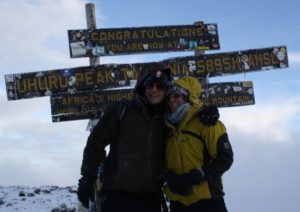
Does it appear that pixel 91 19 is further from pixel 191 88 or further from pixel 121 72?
pixel 191 88

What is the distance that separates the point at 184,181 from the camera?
11.8ft

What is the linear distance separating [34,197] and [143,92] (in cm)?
684

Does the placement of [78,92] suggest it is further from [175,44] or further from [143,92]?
[143,92]

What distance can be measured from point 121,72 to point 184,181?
18.4ft

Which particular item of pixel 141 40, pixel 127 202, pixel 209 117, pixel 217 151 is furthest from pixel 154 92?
pixel 141 40

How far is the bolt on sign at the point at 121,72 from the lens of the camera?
870cm

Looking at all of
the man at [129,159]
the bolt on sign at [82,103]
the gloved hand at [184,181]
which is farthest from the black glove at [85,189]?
the bolt on sign at [82,103]

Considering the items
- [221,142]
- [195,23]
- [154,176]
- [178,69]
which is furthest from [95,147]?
[195,23]

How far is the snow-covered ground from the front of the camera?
30.0 ft

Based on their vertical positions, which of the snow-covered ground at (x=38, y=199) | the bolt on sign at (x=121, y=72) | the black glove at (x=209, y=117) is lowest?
the snow-covered ground at (x=38, y=199)

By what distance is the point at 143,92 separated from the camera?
406 cm

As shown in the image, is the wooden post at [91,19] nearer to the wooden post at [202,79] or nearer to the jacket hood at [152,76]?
the wooden post at [202,79]

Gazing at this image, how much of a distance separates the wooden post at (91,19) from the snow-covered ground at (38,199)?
303 centimetres

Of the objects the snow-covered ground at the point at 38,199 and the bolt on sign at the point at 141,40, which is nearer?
the bolt on sign at the point at 141,40
